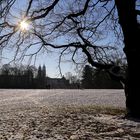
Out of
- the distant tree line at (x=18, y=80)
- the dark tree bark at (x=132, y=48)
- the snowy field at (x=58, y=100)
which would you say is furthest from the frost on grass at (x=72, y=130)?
the distant tree line at (x=18, y=80)

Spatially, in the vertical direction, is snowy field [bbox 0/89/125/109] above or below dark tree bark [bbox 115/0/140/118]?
below

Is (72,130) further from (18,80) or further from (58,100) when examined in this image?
(18,80)

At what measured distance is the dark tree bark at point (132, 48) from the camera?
13.9 metres

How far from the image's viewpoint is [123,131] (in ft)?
33.6

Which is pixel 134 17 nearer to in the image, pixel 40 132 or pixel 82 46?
pixel 82 46

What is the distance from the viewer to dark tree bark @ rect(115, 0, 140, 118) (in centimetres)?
1385

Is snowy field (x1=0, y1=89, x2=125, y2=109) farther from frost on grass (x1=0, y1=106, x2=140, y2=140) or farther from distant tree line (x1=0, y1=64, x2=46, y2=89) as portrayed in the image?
distant tree line (x1=0, y1=64, x2=46, y2=89)

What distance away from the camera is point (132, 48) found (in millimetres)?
13852

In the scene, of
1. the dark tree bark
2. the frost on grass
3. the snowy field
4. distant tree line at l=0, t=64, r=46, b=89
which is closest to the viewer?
the frost on grass

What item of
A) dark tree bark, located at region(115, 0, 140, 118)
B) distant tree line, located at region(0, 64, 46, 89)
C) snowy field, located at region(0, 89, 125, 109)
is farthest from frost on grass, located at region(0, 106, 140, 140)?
distant tree line, located at region(0, 64, 46, 89)

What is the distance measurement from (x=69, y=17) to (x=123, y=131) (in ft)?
27.8

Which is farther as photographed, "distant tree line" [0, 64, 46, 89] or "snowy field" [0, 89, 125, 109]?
"distant tree line" [0, 64, 46, 89]

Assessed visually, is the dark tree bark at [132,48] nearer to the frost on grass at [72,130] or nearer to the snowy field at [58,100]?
the frost on grass at [72,130]

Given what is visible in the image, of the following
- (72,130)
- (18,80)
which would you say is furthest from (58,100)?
(18,80)
